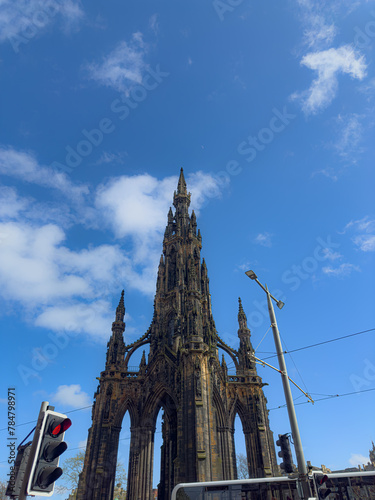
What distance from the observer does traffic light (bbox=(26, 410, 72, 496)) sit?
4.64 meters

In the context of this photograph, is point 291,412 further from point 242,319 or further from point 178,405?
point 242,319

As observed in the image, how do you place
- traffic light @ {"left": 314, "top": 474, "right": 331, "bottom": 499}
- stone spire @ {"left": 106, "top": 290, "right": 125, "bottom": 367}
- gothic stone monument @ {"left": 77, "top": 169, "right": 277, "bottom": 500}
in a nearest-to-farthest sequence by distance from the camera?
traffic light @ {"left": 314, "top": 474, "right": 331, "bottom": 499} → gothic stone monument @ {"left": 77, "top": 169, "right": 277, "bottom": 500} → stone spire @ {"left": 106, "top": 290, "right": 125, "bottom": 367}

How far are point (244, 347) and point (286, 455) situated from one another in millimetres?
32573

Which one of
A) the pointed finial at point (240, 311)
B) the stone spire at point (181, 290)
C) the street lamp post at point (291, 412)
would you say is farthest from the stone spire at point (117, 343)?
the street lamp post at point (291, 412)

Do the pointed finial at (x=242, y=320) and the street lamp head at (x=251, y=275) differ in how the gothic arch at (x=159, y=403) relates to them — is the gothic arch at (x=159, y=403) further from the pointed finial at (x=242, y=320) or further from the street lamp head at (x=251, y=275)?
the street lamp head at (x=251, y=275)

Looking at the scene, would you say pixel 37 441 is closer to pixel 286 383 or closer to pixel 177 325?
pixel 286 383

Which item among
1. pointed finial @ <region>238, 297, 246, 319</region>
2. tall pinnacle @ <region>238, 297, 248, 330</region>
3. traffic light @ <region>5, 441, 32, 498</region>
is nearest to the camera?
A: traffic light @ <region>5, 441, 32, 498</region>

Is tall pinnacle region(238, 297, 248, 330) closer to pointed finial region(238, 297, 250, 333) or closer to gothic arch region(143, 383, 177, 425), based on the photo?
pointed finial region(238, 297, 250, 333)

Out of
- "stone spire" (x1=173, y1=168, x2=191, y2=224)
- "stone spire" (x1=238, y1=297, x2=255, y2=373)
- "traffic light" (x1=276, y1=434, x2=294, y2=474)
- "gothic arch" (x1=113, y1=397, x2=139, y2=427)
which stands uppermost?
"stone spire" (x1=173, y1=168, x2=191, y2=224)

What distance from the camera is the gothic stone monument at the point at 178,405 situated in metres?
30.2

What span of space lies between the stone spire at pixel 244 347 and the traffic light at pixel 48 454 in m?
37.8

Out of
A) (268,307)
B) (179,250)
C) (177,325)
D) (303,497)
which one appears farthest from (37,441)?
(179,250)

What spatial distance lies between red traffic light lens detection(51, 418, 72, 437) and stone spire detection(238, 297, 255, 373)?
124 ft

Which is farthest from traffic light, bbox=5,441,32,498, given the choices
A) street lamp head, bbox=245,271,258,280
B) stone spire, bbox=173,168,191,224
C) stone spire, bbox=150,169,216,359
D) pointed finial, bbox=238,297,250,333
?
stone spire, bbox=173,168,191,224
